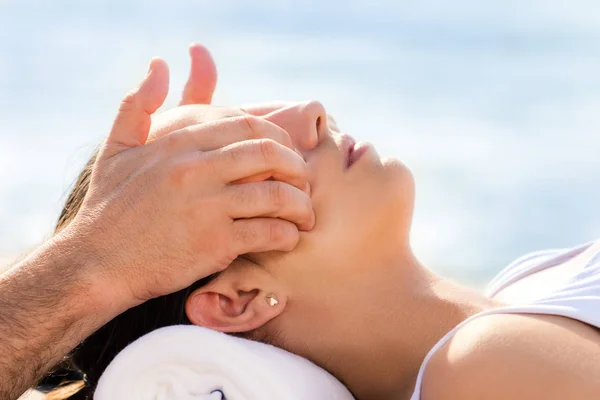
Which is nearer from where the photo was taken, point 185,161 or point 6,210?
point 185,161

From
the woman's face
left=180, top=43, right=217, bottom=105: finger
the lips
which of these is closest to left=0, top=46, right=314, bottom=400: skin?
the woman's face

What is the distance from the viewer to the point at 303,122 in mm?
2100

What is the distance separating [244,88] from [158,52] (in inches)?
51.7

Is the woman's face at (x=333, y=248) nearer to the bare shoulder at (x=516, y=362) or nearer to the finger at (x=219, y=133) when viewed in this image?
the finger at (x=219, y=133)

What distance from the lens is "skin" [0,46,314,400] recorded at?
1.83 m

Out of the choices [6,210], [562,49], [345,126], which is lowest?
[6,210]

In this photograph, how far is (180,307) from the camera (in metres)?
2.06

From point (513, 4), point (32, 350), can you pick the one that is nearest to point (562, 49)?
point (513, 4)

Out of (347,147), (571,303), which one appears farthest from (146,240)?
(571,303)

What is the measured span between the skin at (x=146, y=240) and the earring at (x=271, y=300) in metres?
0.16

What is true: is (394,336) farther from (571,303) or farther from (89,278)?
(89,278)

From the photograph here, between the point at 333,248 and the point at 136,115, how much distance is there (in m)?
0.60

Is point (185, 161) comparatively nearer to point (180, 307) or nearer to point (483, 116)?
point (180, 307)

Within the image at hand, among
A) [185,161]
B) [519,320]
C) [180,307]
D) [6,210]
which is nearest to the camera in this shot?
[519,320]
